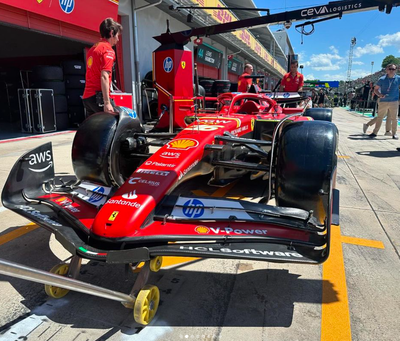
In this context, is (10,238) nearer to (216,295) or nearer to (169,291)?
(169,291)

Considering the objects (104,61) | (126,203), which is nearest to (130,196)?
(126,203)

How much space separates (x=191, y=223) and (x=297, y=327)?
0.90 metres

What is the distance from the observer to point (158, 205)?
2.33m

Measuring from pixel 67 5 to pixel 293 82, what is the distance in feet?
20.0

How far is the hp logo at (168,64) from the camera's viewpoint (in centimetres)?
970

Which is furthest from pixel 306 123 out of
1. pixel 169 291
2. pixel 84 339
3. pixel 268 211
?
pixel 84 339

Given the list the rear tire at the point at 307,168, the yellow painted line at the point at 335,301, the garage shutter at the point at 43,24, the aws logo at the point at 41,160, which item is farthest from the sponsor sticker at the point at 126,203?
the garage shutter at the point at 43,24

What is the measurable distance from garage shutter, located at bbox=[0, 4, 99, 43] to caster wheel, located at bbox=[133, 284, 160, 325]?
25.2 feet

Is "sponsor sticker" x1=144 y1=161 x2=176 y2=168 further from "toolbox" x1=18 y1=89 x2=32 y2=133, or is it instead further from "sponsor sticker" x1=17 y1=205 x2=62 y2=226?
"toolbox" x1=18 y1=89 x2=32 y2=133

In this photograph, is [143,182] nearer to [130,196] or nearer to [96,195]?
[130,196]

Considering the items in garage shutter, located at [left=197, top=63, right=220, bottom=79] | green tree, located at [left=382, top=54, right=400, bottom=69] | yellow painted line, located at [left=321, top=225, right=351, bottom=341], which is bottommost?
yellow painted line, located at [left=321, top=225, right=351, bottom=341]

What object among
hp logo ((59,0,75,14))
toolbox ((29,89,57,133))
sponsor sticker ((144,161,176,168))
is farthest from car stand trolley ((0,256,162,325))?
toolbox ((29,89,57,133))

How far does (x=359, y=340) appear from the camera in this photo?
1706 millimetres

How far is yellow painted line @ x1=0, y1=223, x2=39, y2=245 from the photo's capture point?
9.11 feet
